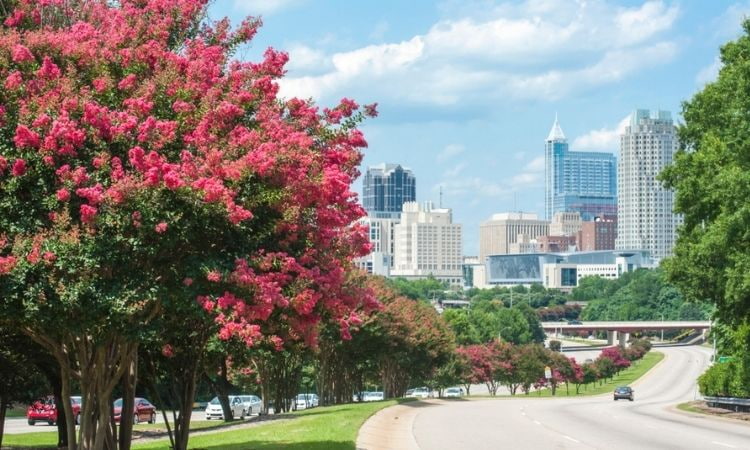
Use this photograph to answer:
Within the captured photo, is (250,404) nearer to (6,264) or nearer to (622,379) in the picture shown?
(6,264)

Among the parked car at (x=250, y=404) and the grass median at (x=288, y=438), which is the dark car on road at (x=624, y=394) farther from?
the grass median at (x=288, y=438)

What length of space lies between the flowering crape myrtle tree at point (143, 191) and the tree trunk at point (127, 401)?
2071 mm

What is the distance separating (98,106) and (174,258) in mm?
2150

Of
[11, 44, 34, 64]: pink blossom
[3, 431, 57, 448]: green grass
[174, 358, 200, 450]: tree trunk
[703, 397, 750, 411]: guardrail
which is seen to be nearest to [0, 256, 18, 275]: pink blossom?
[11, 44, 34, 64]: pink blossom

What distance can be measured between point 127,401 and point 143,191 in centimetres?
754

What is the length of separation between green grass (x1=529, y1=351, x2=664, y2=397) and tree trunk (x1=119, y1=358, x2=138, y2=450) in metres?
99.7

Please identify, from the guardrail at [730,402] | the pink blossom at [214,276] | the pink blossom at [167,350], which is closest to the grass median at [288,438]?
the pink blossom at [167,350]

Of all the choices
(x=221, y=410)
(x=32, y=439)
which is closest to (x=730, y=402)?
(x=221, y=410)

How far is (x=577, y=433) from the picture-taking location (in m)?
30.8

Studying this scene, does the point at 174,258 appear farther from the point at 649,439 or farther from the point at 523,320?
the point at 523,320

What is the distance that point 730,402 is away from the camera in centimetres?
4978

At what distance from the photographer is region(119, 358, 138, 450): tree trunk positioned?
64.2 feet

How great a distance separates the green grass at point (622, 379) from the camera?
122575 millimetres

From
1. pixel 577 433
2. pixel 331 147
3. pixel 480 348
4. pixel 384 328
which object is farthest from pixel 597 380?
pixel 331 147
